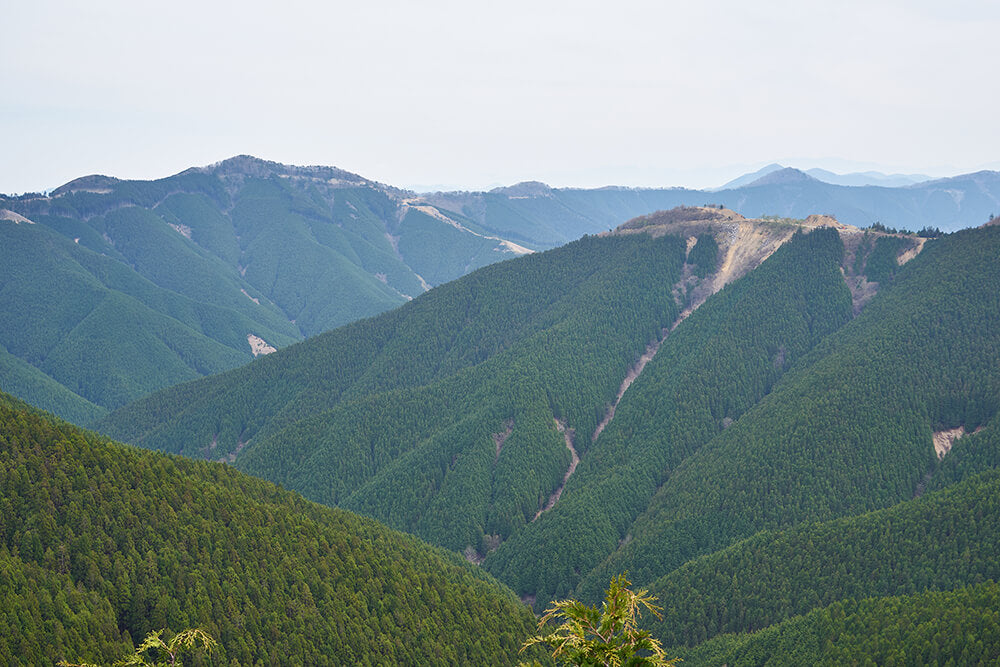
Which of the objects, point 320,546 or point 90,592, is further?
point 320,546

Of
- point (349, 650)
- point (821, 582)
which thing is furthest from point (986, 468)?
point (349, 650)

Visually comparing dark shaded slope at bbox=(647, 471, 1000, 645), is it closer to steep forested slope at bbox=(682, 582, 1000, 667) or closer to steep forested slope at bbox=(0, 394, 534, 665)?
steep forested slope at bbox=(682, 582, 1000, 667)

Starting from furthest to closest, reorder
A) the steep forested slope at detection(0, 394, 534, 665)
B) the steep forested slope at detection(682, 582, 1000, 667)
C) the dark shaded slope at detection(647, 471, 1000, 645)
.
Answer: the dark shaded slope at detection(647, 471, 1000, 645) → the steep forested slope at detection(682, 582, 1000, 667) → the steep forested slope at detection(0, 394, 534, 665)

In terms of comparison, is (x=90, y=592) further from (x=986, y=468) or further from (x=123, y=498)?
(x=986, y=468)

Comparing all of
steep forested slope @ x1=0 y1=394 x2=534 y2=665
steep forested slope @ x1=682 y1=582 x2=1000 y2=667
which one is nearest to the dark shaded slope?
steep forested slope @ x1=682 y1=582 x2=1000 y2=667

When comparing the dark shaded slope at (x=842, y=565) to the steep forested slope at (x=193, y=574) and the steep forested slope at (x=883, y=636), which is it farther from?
the steep forested slope at (x=193, y=574)

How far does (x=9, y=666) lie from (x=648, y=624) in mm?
137496

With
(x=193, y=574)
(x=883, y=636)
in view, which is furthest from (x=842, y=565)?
(x=193, y=574)

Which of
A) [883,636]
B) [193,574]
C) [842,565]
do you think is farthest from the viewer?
[842,565]

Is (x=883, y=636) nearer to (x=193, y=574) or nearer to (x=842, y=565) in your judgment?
(x=842, y=565)

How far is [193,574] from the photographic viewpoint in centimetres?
12225

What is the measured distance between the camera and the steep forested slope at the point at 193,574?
345ft

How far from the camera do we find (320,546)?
481 feet

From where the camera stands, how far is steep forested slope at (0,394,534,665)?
105250 millimetres
